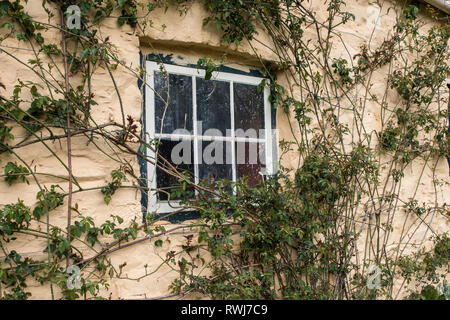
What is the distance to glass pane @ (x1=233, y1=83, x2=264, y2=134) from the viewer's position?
3021mm

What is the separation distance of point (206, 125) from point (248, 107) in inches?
16.3

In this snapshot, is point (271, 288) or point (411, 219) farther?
point (411, 219)

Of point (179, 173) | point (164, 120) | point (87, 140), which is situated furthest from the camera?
point (164, 120)

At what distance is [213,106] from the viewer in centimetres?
291

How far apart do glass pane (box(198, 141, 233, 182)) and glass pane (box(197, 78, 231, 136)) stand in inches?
3.5

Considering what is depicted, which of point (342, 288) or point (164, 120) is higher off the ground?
point (164, 120)

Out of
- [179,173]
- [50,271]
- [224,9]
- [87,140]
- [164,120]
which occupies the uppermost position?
[224,9]

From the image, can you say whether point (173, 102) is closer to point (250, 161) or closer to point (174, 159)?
point (174, 159)

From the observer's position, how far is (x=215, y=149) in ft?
9.42

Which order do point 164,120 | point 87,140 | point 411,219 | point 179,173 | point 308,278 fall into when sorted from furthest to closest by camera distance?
point 411,219
point 308,278
point 164,120
point 179,173
point 87,140

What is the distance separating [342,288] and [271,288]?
661 millimetres

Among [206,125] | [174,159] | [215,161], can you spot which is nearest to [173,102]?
[206,125]

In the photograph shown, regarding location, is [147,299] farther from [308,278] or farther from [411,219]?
[411,219]
